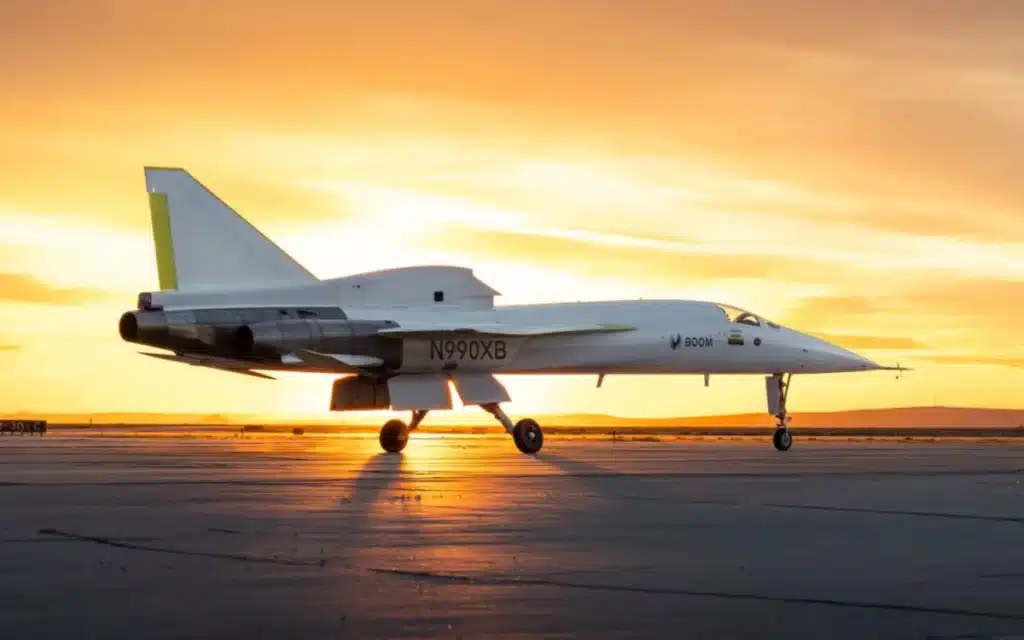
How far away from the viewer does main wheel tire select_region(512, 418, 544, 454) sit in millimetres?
35781

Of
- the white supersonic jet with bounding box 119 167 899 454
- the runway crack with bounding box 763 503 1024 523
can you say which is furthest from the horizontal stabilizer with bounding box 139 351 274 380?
the runway crack with bounding box 763 503 1024 523

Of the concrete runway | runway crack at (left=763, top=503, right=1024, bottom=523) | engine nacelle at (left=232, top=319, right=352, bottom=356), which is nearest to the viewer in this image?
the concrete runway

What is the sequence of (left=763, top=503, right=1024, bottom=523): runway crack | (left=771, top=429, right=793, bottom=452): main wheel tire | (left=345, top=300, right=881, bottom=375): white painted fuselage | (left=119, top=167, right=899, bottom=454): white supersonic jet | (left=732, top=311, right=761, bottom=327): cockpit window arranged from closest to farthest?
(left=763, top=503, right=1024, bottom=523): runway crack, (left=119, top=167, right=899, bottom=454): white supersonic jet, (left=345, top=300, right=881, bottom=375): white painted fuselage, (left=771, top=429, right=793, bottom=452): main wheel tire, (left=732, top=311, right=761, bottom=327): cockpit window

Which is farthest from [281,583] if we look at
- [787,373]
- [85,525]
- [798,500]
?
[787,373]

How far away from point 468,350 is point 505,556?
24.9 m

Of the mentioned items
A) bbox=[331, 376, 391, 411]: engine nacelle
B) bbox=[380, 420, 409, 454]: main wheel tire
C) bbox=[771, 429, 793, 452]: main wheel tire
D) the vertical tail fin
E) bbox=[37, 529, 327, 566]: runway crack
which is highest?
the vertical tail fin

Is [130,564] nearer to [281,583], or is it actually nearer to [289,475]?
[281,583]

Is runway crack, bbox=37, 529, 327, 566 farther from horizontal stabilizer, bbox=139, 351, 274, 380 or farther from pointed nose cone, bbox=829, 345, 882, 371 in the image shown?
pointed nose cone, bbox=829, 345, 882, 371

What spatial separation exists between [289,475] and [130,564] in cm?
1311

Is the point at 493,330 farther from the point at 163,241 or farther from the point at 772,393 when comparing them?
the point at 772,393

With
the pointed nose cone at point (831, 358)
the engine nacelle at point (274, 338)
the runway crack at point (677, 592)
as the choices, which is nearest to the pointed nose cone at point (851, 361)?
the pointed nose cone at point (831, 358)

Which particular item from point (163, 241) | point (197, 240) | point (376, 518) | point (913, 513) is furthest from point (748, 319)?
point (376, 518)

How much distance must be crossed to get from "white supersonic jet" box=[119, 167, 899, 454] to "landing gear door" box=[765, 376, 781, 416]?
1.43 m

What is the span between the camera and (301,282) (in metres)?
35.8
